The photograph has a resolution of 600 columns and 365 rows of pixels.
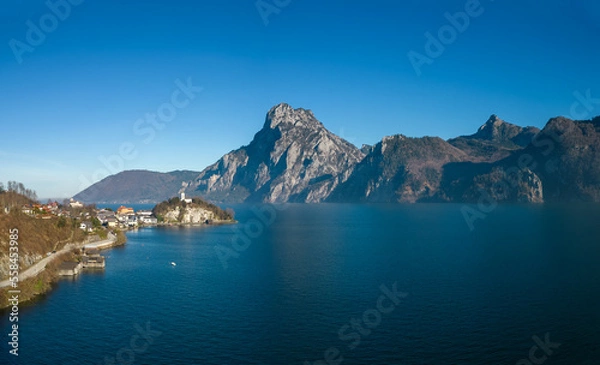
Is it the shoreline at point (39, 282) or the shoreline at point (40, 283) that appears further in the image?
the shoreline at point (39, 282)

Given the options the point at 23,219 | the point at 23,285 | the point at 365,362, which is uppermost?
the point at 23,219

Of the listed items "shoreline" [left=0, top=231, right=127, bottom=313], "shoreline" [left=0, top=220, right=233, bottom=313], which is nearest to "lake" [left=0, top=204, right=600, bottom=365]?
"shoreline" [left=0, top=220, right=233, bottom=313]

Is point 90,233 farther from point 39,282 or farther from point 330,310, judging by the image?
point 330,310

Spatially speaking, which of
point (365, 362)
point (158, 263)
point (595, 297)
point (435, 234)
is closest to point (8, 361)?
point (365, 362)

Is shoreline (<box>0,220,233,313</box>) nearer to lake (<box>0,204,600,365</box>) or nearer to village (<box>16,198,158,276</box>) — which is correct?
village (<box>16,198,158,276</box>)

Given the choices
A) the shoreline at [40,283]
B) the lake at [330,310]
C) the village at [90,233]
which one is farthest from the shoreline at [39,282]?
the lake at [330,310]

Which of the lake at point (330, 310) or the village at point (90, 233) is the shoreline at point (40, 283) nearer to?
the village at point (90, 233)

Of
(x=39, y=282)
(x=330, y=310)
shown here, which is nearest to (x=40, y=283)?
(x=39, y=282)

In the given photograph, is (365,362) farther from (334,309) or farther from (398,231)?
(398,231)
